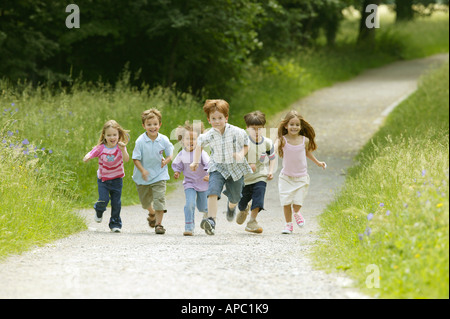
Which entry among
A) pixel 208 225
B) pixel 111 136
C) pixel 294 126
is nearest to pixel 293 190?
pixel 294 126

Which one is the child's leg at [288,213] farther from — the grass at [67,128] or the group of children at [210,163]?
the grass at [67,128]

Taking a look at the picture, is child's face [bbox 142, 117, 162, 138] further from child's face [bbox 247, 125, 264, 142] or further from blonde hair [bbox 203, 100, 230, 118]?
child's face [bbox 247, 125, 264, 142]

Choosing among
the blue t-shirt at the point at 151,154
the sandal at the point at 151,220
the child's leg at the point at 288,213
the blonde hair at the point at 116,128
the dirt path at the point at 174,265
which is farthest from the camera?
the sandal at the point at 151,220

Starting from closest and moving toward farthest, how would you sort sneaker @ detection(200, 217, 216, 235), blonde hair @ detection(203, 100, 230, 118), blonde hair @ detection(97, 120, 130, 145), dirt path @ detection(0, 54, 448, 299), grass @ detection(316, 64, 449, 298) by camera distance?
grass @ detection(316, 64, 449, 298), dirt path @ detection(0, 54, 448, 299), sneaker @ detection(200, 217, 216, 235), blonde hair @ detection(203, 100, 230, 118), blonde hair @ detection(97, 120, 130, 145)

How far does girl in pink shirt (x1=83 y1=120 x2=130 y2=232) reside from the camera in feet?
28.9

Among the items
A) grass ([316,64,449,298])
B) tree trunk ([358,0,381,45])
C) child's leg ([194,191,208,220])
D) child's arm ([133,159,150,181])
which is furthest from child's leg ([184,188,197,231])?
tree trunk ([358,0,381,45])

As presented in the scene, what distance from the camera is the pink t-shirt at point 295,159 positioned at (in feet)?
29.8

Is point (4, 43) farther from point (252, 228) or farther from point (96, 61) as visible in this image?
point (252, 228)

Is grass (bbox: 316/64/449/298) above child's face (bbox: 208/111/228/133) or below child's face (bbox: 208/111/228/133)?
below

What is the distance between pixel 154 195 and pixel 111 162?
0.68 metres

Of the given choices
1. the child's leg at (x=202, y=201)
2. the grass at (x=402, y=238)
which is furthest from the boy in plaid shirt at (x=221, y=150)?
the grass at (x=402, y=238)

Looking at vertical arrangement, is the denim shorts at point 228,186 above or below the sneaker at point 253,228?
above
